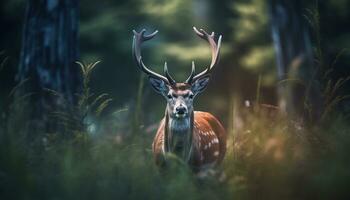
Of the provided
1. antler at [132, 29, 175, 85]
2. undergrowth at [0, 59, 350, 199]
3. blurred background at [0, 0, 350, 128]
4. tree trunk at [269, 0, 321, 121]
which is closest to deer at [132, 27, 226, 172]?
antler at [132, 29, 175, 85]

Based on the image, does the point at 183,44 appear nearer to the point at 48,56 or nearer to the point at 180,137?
the point at 48,56

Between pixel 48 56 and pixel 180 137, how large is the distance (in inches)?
78.5

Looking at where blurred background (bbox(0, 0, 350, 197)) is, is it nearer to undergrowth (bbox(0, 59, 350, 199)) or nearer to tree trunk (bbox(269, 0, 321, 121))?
tree trunk (bbox(269, 0, 321, 121))

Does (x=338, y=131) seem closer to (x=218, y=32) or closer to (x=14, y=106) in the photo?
(x=14, y=106)

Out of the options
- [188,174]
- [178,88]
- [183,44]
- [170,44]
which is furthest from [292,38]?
[183,44]

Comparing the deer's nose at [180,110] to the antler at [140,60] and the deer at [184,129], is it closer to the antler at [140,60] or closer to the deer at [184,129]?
the deer at [184,129]

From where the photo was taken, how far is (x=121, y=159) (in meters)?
6.75

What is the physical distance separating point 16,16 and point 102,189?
19353 millimetres

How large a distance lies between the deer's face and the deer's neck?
8cm

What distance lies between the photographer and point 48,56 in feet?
33.8

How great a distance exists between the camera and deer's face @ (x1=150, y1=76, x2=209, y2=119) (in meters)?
9.53

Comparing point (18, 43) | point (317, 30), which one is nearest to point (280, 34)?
point (317, 30)

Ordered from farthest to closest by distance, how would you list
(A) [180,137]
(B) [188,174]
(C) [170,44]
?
(C) [170,44] → (A) [180,137] → (B) [188,174]

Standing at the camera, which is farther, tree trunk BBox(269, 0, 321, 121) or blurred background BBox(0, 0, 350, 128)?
blurred background BBox(0, 0, 350, 128)
